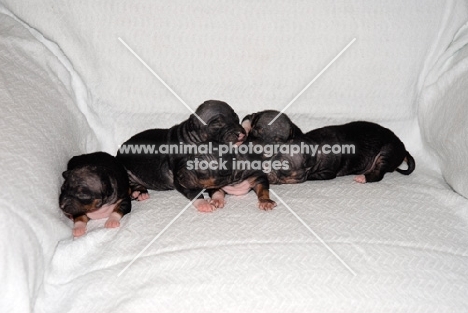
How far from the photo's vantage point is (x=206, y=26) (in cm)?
217

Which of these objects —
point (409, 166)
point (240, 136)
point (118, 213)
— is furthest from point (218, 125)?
point (409, 166)

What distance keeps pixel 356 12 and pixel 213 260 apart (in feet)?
3.67

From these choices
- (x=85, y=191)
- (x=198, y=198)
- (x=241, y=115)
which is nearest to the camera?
(x=85, y=191)

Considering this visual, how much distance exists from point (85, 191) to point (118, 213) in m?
0.13

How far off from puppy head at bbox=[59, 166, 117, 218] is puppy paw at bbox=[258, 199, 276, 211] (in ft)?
1.52

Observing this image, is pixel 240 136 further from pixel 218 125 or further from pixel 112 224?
pixel 112 224

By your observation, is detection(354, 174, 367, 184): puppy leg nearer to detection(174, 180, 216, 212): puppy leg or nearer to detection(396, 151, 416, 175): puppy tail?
detection(396, 151, 416, 175): puppy tail

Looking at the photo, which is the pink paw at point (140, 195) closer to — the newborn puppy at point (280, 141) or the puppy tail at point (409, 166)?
the newborn puppy at point (280, 141)

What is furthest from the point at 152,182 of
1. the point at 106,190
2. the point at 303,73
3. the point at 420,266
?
the point at 420,266

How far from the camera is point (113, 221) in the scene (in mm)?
1820

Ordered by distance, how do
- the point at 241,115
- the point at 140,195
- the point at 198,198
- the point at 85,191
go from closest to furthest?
the point at 85,191 → the point at 198,198 → the point at 140,195 → the point at 241,115

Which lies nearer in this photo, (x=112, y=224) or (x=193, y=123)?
(x=112, y=224)

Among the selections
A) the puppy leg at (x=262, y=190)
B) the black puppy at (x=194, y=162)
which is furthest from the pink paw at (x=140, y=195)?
the puppy leg at (x=262, y=190)

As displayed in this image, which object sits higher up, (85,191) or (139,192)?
(85,191)
